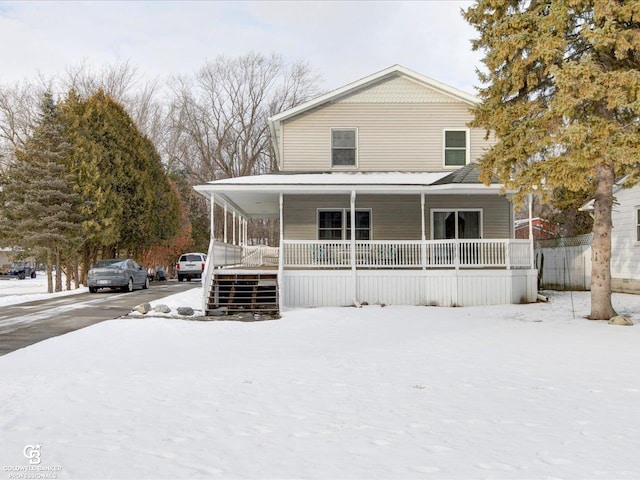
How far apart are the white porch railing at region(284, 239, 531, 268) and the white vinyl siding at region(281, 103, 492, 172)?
3864mm

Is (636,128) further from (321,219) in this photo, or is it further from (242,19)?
(242,19)

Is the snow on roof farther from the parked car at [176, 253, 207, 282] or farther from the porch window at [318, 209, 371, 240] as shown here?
the parked car at [176, 253, 207, 282]

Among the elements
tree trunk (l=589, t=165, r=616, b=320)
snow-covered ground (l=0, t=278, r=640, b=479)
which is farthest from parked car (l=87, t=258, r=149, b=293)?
A: tree trunk (l=589, t=165, r=616, b=320)

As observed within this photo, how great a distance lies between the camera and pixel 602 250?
12172mm

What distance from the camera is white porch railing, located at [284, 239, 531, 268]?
15.4m

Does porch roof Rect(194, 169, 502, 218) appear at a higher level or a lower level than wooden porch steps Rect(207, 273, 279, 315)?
higher

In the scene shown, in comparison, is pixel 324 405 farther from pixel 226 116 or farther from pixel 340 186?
pixel 226 116

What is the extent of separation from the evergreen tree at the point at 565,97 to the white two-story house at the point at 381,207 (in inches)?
119

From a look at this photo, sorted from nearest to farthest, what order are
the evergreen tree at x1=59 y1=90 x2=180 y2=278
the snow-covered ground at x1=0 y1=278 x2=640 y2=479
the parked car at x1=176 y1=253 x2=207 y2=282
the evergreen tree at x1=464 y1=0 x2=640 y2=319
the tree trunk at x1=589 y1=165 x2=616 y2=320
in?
the snow-covered ground at x1=0 y1=278 x2=640 y2=479, the evergreen tree at x1=464 y1=0 x2=640 y2=319, the tree trunk at x1=589 y1=165 x2=616 y2=320, the evergreen tree at x1=59 y1=90 x2=180 y2=278, the parked car at x1=176 y1=253 x2=207 y2=282

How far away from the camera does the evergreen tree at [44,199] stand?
21859mm

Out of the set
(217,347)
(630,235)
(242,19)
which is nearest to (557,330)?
(217,347)

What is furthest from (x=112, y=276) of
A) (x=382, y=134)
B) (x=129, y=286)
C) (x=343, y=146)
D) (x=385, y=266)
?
(x=382, y=134)

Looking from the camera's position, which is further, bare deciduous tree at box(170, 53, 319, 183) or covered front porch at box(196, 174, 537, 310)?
bare deciduous tree at box(170, 53, 319, 183)

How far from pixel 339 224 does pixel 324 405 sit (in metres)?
12.8
